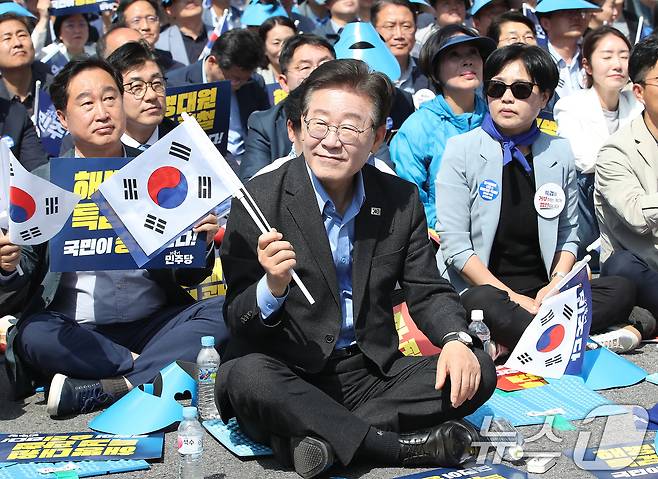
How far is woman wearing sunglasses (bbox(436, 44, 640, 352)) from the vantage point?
244 inches

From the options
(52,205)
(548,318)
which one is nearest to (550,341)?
(548,318)

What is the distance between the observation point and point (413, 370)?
4680mm

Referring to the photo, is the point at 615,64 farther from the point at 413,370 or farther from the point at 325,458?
the point at 325,458

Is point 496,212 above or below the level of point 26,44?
below

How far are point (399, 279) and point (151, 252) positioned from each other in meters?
1.06

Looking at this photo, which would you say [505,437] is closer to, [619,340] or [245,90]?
[619,340]

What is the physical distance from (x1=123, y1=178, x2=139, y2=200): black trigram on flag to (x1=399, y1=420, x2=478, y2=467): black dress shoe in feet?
4.91

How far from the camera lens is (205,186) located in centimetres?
475

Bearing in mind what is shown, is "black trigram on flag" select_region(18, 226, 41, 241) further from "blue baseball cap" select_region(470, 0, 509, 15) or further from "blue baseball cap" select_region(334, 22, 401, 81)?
"blue baseball cap" select_region(470, 0, 509, 15)

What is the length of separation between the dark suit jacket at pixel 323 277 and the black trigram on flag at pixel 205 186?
0.13 m

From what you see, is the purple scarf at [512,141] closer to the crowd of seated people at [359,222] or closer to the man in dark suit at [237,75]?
the crowd of seated people at [359,222]

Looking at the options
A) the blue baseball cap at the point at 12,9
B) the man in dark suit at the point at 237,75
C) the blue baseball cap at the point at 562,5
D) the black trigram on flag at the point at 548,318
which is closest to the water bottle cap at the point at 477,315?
the black trigram on flag at the point at 548,318

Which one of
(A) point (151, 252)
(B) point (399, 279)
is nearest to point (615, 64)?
(B) point (399, 279)

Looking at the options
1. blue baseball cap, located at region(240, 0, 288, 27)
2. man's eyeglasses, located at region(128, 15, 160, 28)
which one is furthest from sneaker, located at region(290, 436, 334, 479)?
blue baseball cap, located at region(240, 0, 288, 27)
